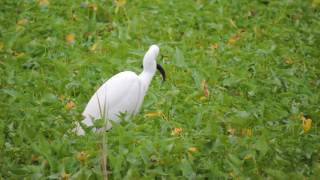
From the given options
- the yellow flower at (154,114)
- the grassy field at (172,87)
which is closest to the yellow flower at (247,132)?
the grassy field at (172,87)

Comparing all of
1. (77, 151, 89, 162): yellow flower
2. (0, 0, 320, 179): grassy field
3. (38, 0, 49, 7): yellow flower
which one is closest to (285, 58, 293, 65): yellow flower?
(0, 0, 320, 179): grassy field

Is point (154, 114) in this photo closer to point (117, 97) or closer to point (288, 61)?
point (117, 97)

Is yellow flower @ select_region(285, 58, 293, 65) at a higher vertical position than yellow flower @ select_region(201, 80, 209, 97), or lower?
higher

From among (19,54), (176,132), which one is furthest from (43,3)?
(176,132)

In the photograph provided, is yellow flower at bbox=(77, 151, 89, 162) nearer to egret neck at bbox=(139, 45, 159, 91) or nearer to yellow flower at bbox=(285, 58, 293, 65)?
egret neck at bbox=(139, 45, 159, 91)

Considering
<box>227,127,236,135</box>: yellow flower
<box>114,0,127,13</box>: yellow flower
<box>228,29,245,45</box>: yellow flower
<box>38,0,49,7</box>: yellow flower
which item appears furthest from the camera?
<box>114,0,127,13</box>: yellow flower

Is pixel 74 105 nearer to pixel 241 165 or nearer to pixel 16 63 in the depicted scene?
pixel 16 63

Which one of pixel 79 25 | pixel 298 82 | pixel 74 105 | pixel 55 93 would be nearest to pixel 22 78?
pixel 55 93

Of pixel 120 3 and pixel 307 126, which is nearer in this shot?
pixel 307 126

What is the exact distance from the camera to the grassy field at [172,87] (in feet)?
12.3

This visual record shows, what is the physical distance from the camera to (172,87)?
550cm

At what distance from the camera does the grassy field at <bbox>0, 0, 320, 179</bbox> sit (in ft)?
12.3

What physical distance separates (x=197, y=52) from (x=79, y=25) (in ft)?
5.00

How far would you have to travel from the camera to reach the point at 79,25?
22.1ft
